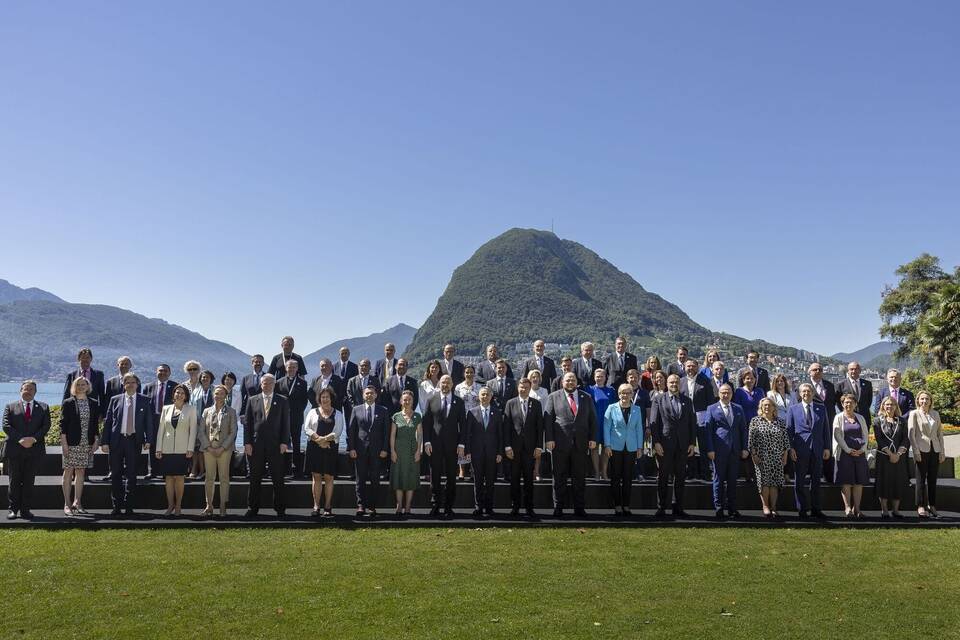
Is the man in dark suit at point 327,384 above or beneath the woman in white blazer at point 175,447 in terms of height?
above

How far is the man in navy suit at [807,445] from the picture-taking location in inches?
399

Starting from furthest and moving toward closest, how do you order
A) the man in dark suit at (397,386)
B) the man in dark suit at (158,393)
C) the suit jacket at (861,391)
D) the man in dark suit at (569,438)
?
the man in dark suit at (397,386)
the suit jacket at (861,391)
the man in dark suit at (158,393)
the man in dark suit at (569,438)

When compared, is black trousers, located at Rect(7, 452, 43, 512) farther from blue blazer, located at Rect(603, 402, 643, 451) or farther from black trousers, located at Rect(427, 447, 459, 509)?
blue blazer, located at Rect(603, 402, 643, 451)

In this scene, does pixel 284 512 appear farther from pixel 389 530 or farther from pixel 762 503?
pixel 762 503

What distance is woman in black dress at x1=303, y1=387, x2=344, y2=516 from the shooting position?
9.68 metres

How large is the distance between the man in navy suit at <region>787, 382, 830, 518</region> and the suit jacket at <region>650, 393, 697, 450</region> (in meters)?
1.48

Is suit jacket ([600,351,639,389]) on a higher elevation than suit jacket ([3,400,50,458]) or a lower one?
higher

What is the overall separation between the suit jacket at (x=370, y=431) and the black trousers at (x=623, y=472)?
3305 mm

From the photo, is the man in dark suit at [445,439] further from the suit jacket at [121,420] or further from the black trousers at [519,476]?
the suit jacket at [121,420]

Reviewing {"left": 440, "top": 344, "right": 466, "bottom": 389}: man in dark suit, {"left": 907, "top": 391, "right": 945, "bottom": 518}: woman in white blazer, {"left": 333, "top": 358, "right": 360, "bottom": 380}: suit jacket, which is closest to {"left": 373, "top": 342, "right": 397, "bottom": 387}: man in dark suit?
{"left": 333, "top": 358, "right": 360, "bottom": 380}: suit jacket

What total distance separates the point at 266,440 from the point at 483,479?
3122 millimetres

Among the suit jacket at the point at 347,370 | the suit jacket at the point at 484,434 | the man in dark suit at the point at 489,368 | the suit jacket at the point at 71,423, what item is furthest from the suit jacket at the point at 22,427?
the man in dark suit at the point at 489,368

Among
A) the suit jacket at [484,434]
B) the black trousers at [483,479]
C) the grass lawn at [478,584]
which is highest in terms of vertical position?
the suit jacket at [484,434]

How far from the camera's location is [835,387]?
38.1 feet
